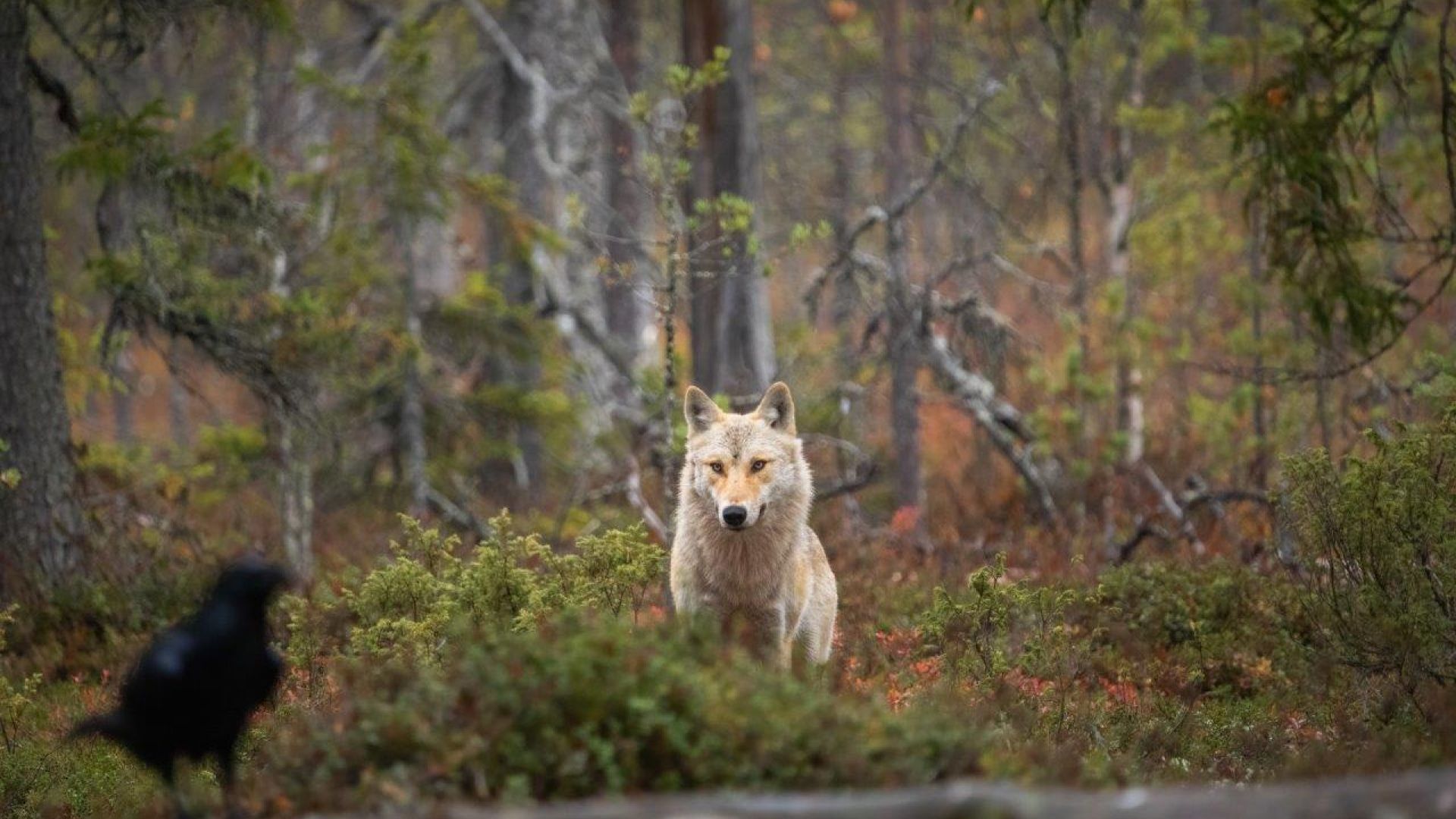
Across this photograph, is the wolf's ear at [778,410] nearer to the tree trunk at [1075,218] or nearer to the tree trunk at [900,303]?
the tree trunk at [900,303]

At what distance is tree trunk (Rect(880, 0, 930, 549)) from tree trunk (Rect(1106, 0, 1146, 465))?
2599mm

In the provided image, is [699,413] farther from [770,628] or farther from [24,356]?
[24,356]

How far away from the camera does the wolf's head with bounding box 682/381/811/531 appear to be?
7341 mm

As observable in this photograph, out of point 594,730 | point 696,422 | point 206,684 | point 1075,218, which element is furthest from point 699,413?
point 1075,218

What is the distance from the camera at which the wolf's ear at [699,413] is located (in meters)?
8.17

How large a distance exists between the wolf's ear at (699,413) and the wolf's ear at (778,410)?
283mm

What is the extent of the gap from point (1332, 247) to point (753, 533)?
5178 mm

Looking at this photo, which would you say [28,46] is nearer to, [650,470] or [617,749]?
[650,470]

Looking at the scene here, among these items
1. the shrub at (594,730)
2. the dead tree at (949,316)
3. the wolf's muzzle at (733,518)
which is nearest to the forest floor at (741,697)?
the shrub at (594,730)

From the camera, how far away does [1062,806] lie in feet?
13.5

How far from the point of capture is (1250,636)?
958 cm

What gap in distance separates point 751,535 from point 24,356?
22.2 ft

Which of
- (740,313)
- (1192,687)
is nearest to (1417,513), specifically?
(1192,687)

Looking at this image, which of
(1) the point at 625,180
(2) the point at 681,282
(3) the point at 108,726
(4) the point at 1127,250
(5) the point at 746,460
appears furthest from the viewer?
(1) the point at 625,180
